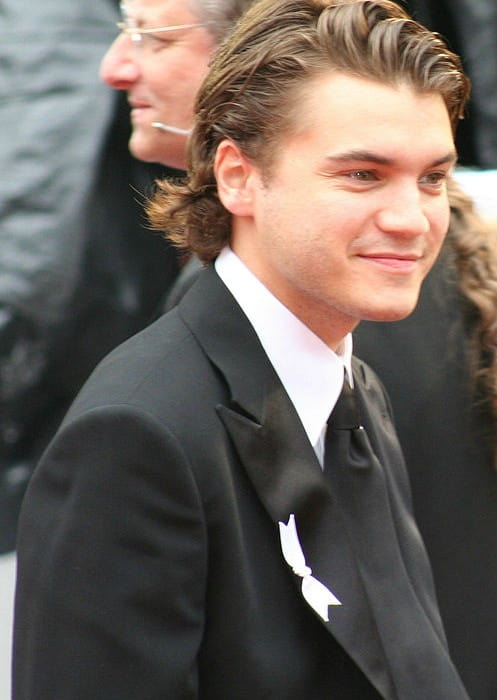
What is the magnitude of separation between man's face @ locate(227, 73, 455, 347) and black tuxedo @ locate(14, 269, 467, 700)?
119mm

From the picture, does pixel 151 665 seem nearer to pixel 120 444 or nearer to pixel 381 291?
pixel 120 444

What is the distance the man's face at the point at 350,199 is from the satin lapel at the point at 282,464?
0.09m

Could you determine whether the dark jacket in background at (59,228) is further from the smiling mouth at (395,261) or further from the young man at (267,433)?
the smiling mouth at (395,261)

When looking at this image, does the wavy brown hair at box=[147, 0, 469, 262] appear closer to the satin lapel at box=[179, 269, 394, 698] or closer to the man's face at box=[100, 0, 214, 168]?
the satin lapel at box=[179, 269, 394, 698]

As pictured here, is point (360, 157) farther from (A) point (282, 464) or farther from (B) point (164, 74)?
(B) point (164, 74)

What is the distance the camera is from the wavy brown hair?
181cm

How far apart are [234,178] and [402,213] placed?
243mm

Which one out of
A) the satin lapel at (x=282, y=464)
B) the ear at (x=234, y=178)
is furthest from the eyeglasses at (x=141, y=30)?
the satin lapel at (x=282, y=464)

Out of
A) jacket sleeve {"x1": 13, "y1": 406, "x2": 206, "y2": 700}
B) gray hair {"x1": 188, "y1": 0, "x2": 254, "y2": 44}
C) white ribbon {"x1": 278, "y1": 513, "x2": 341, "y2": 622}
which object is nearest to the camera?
jacket sleeve {"x1": 13, "y1": 406, "x2": 206, "y2": 700}

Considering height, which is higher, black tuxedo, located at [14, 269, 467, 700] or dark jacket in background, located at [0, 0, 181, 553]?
black tuxedo, located at [14, 269, 467, 700]

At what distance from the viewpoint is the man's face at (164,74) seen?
9.55 feet

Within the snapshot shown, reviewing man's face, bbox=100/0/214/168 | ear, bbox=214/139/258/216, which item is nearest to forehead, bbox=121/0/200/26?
man's face, bbox=100/0/214/168

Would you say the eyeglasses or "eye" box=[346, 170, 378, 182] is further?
the eyeglasses

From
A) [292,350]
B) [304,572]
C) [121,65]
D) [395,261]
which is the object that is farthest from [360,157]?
[121,65]
